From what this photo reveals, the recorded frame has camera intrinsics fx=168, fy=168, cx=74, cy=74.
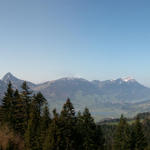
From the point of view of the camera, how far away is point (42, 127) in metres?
38.0

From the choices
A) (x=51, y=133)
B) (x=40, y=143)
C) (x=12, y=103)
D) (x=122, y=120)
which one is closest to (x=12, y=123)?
(x=12, y=103)

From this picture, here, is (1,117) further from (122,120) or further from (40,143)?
(122,120)

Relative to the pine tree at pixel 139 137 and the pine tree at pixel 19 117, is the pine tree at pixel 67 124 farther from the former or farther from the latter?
the pine tree at pixel 139 137

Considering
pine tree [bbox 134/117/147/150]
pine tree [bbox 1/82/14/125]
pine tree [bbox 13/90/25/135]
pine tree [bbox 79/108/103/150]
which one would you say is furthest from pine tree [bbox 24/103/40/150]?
pine tree [bbox 134/117/147/150]

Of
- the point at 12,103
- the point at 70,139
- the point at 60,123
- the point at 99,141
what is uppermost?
the point at 12,103

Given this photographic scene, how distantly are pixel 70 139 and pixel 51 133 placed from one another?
4.44 meters

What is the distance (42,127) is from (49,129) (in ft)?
21.6

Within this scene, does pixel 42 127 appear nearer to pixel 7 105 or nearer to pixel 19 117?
pixel 19 117

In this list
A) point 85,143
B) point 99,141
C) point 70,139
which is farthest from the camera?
point 99,141

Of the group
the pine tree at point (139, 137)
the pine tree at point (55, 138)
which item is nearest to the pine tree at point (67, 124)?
the pine tree at point (55, 138)

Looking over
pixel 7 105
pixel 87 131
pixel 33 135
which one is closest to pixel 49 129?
pixel 33 135

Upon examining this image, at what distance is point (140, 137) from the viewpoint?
53.8m

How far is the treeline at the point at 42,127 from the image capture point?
101 ft

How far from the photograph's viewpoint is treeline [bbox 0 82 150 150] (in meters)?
31.2
